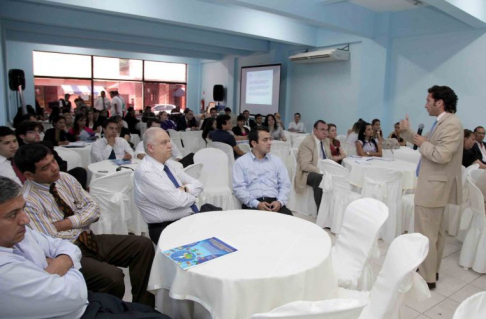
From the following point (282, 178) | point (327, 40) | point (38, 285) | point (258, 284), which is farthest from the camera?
point (327, 40)

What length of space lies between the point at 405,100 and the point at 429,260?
6.61 m

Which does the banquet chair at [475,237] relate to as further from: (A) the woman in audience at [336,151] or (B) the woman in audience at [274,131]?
(B) the woman in audience at [274,131]

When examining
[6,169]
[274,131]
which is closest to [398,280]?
[6,169]

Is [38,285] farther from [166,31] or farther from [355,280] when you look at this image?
[166,31]

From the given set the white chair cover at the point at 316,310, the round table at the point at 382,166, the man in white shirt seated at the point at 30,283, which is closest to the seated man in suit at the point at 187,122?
the round table at the point at 382,166

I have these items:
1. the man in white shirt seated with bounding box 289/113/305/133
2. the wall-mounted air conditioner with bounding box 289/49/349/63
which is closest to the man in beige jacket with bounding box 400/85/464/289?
the wall-mounted air conditioner with bounding box 289/49/349/63

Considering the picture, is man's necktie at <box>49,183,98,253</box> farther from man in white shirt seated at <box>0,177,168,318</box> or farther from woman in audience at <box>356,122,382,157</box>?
woman in audience at <box>356,122,382,157</box>

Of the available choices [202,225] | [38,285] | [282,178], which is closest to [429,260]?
[282,178]

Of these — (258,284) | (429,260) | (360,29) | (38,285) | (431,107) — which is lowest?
(429,260)

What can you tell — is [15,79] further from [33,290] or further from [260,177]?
[33,290]

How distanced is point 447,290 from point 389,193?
131 centimetres

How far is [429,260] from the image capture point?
123 inches

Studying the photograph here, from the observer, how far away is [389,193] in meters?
4.24

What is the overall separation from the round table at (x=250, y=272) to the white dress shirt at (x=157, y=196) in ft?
1.16
